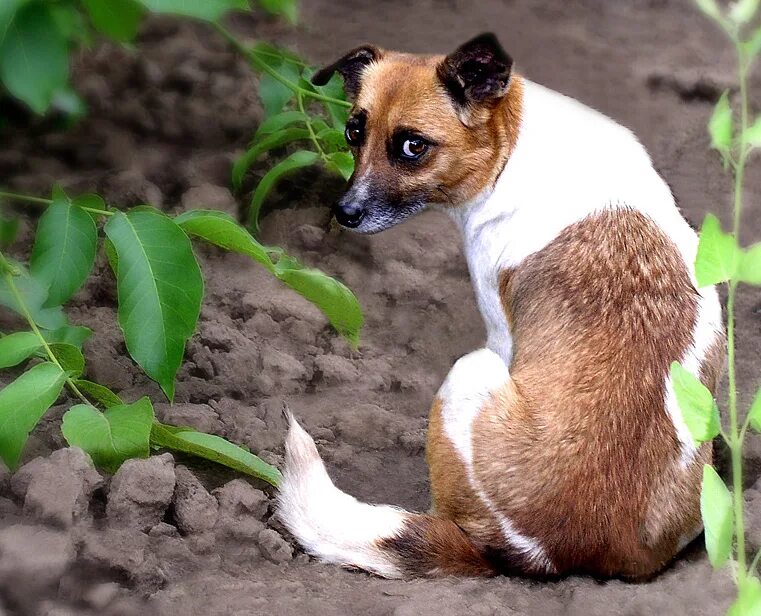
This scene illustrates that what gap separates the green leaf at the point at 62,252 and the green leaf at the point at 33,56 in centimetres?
36

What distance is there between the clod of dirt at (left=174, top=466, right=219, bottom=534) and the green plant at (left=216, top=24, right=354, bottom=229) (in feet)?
5.70

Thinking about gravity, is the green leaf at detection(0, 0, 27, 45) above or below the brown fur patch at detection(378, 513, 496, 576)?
above

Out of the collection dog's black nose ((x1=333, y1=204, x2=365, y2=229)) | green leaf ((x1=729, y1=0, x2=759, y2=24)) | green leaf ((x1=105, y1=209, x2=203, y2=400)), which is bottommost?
dog's black nose ((x1=333, y1=204, x2=365, y2=229))

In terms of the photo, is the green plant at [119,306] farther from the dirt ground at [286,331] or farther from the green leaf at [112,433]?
the dirt ground at [286,331]

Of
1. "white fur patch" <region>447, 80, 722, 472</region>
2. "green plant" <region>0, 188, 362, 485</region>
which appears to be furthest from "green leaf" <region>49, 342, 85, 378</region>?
"white fur patch" <region>447, 80, 722, 472</region>

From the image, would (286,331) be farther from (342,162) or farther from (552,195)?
(552,195)

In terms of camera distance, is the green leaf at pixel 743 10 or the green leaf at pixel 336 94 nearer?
the green leaf at pixel 743 10

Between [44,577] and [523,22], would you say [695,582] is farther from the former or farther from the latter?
[523,22]

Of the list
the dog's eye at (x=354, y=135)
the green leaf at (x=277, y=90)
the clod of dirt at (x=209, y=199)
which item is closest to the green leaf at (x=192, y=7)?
the dog's eye at (x=354, y=135)

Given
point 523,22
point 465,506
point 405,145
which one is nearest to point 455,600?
point 465,506

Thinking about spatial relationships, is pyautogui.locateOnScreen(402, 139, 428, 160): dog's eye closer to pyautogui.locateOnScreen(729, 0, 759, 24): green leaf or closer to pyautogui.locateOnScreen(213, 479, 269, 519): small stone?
pyautogui.locateOnScreen(213, 479, 269, 519): small stone

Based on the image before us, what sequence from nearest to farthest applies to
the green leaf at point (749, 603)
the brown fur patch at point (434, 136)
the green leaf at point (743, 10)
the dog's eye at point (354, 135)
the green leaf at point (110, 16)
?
the green leaf at point (749, 603) < the green leaf at point (743, 10) < the green leaf at point (110, 16) < the brown fur patch at point (434, 136) < the dog's eye at point (354, 135)

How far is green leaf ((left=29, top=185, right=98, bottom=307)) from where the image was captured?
2916mm

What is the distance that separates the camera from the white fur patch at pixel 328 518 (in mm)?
3039
